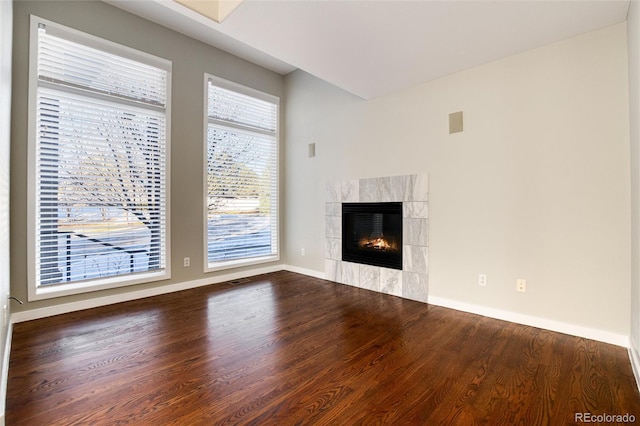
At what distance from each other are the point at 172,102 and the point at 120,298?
2443 millimetres

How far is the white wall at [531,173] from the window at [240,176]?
192cm

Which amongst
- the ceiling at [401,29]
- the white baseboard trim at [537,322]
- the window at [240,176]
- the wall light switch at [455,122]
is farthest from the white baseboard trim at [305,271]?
Answer: the ceiling at [401,29]

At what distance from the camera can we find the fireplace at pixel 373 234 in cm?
369

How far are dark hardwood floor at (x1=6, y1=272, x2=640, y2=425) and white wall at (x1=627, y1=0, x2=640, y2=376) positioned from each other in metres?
0.22

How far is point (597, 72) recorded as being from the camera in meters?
2.37

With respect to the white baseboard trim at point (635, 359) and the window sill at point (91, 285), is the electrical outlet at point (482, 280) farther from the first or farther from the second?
the window sill at point (91, 285)

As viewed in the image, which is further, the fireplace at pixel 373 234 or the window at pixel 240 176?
the window at pixel 240 176

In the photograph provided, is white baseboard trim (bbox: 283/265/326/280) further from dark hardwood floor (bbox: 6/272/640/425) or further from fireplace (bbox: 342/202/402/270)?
dark hardwood floor (bbox: 6/272/640/425)

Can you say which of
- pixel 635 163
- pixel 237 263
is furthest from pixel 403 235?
pixel 237 263

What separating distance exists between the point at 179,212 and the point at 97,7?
2.36m

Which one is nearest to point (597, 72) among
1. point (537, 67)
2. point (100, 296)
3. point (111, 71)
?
point (537, 67)

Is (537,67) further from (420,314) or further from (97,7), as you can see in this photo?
(97,7)

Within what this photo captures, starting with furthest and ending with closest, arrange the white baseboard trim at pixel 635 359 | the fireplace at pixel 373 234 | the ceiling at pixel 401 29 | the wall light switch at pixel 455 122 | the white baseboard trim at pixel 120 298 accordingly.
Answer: the fireplace at pixel 373 234
the wall light switch at pixel 455 122
the white baseboard trim at pixel 120 298
the ceiling at pixel 401 29
the white baseboard trim at pixel 635 359

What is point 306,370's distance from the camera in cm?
195
